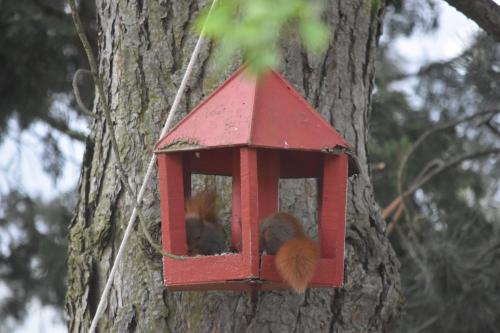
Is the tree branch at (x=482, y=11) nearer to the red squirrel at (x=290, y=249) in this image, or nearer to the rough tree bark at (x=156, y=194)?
the rough tree bark at (x=156, y=194)

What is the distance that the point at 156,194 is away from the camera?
3.11 m

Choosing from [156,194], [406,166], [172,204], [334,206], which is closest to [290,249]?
[334,206]

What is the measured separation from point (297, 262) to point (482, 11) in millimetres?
1432

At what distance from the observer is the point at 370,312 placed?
3.14m

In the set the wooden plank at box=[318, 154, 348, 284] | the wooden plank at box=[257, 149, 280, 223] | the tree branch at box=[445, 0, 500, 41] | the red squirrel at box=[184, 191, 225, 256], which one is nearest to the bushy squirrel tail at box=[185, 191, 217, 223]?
the red squirrel at box=[184, 191, 225, 256]

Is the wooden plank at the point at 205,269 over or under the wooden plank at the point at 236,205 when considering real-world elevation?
under

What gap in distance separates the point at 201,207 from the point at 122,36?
2.44 ft

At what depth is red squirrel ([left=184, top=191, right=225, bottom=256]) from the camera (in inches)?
110

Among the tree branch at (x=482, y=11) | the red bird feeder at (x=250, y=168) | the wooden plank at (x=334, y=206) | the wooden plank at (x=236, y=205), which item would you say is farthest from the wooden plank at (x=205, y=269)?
the tree branch at (x=482, y=11)

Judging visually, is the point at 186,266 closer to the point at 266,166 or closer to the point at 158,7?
Answer: the point at 266,166

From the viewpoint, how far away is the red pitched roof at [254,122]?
103 inches

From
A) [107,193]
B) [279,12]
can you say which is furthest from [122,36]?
[279,12]

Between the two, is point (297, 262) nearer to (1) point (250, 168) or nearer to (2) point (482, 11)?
(1) point (250, 168)

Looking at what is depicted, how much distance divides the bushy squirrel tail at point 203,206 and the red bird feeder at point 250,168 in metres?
0.04
